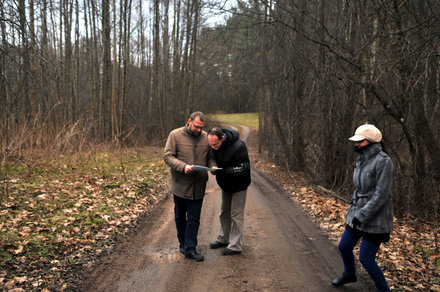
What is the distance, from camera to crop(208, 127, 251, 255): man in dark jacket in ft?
17.1

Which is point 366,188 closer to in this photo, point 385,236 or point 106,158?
point 385,236

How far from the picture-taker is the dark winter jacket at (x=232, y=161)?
5.21 meters

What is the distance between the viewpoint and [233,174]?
5207 millimetres

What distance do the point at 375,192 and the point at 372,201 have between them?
11 centimetres

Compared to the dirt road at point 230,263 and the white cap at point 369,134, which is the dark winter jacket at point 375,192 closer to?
the white cap at point 369,134

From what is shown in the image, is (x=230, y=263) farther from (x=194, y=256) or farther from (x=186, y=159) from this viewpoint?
(x=186, y=159)

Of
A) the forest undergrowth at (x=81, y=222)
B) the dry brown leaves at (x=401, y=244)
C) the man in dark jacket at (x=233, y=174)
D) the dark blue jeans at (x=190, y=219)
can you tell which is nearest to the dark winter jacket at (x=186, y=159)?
the dark blue jeans at (x=190, y=219)

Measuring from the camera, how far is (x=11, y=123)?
389 inches

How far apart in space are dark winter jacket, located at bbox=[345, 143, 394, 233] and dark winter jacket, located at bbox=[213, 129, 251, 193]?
1.90 meters

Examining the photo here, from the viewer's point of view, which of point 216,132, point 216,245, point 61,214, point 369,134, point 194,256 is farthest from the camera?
point 61,214

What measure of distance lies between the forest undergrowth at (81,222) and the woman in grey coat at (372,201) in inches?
47.4

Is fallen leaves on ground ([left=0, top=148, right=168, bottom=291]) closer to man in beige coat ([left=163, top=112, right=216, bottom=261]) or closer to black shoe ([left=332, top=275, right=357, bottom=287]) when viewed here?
man in beige coat ([left=163, top=112, right=216, bottom=261])

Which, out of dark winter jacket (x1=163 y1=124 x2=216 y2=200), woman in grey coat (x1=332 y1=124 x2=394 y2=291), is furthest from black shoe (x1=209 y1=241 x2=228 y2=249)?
woman in grey coat (x1=332 y1=124 x2=394 y2=291)

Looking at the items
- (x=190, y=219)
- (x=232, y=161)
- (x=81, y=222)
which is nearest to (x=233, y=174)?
(x=232, y=161)
